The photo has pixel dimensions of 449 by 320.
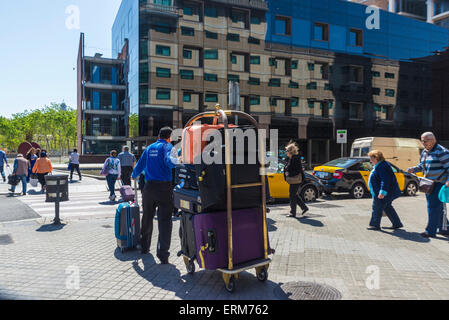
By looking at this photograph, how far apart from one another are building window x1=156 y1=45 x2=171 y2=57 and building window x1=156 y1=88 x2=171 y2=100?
3.30 metres

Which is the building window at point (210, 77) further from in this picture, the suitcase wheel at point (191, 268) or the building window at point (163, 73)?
the suitcase wheel at point (191, 268)

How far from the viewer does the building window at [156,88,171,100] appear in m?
31.2

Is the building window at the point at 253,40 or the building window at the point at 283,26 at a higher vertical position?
the building window at the point at 283,26

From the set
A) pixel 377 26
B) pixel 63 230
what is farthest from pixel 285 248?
pixel 377 26

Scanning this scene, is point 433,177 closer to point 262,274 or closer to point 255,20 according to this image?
point 262,274

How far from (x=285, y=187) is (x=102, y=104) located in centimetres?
3901

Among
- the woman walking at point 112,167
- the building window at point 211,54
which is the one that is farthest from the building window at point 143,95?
the woman walking at point 112,167

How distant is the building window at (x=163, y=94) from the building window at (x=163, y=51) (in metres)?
3.30

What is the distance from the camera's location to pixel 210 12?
108 feet

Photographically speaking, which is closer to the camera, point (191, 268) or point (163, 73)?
point (191, 268)

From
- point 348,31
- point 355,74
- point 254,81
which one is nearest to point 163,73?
point 254,81

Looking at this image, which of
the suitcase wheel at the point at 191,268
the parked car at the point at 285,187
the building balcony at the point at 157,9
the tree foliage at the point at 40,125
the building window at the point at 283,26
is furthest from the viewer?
the tree foliage at the point at 40,125

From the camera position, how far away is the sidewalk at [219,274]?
3941mm
